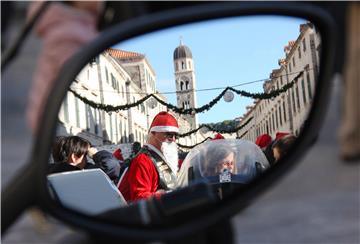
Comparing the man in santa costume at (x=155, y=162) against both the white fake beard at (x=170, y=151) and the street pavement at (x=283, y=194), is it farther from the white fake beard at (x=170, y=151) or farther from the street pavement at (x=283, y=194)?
the street pavement at (x=283, y=194)

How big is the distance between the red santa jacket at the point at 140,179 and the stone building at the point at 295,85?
0.51 meters

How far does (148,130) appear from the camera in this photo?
5.69ft

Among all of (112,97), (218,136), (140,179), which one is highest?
(112,97)

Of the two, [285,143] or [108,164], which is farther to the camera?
[108,164]

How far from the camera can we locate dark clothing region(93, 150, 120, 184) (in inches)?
72.0

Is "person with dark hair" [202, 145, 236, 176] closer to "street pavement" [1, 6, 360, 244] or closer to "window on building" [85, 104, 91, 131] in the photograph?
"window on building" [85, 104, 91, 131]

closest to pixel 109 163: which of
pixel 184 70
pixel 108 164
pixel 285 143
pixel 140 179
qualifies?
pixel 108 164

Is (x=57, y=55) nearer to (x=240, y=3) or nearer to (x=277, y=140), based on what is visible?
(x=240, y=3)

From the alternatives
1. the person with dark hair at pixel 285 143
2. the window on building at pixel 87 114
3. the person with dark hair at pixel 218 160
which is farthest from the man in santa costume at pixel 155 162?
the person with dark hair at pixel 285 143

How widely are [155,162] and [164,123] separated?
141mm

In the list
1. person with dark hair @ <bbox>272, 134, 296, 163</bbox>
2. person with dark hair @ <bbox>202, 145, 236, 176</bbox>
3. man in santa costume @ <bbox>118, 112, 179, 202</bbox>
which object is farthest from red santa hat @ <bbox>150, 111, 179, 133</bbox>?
person with dark hair @ <bbox>272, 134, 296, 163</bbox>

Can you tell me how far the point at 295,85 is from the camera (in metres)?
0.71

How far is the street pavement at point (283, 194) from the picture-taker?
18.2 inches

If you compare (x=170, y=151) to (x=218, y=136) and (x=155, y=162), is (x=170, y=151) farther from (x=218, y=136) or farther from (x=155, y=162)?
(x=218, y=136)
